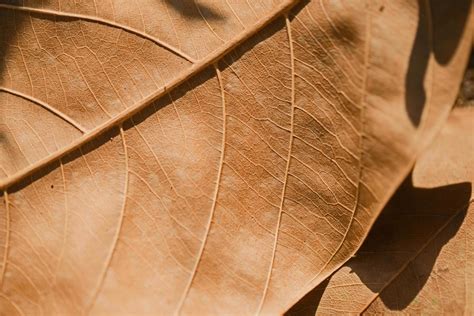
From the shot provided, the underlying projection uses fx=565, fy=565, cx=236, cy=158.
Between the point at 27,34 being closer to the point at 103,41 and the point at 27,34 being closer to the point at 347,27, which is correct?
the point at 103,41

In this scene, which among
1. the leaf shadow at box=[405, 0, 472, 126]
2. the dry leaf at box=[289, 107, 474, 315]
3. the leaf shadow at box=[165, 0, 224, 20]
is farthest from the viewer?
the dry leaf at box=[289, 107, 474, 315]

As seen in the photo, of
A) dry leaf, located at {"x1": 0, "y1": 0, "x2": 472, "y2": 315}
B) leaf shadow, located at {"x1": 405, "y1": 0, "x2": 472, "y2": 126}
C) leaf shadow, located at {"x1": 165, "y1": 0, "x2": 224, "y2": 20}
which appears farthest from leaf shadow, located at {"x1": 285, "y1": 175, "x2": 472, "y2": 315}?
leaf shadow, located at {"x1": 165, "y1": 0, "x2": 224, "y2": 20}

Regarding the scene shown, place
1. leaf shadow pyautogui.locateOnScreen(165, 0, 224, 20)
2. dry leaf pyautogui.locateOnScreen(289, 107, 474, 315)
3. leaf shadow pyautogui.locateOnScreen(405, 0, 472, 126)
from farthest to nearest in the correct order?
dry leaf pyautogui.locateOnScreen(289, 107, 474, 315) < leaf shadow pyautogui.locateOnScreen(165, 0, 224, 20) < leaf shadow pyautogui.locateOnScreen(405, 0, 472, 126)

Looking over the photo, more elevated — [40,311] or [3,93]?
[3,93]

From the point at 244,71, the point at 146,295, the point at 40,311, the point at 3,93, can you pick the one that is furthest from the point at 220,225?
the point at 3,93

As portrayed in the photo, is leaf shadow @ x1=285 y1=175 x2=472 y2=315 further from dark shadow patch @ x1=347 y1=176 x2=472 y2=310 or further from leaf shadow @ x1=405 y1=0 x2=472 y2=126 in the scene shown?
leaf shadow @ x1=405 y1=0 x2=472 y2=126
